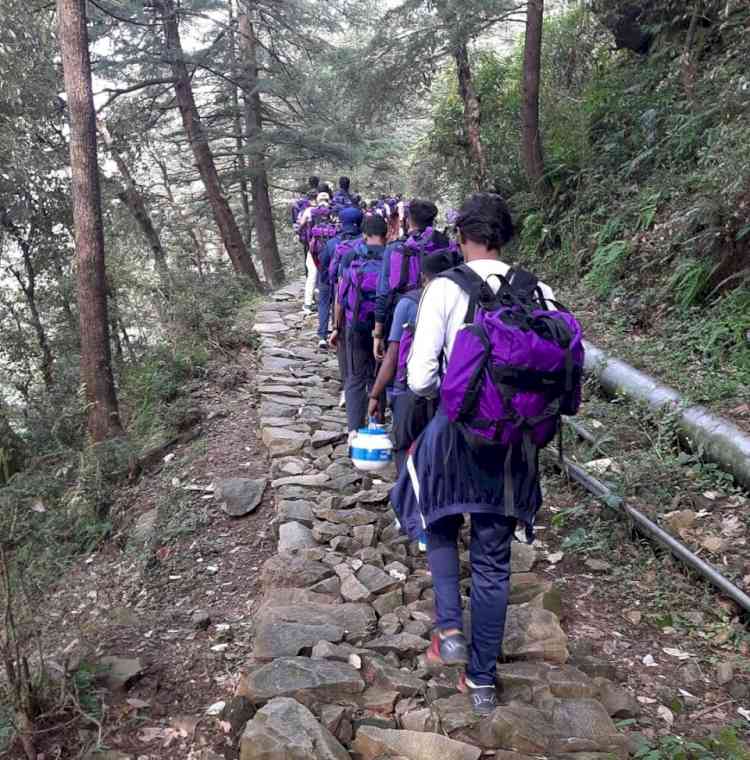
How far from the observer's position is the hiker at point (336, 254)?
6832mm

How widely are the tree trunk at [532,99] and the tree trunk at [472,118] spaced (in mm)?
1607

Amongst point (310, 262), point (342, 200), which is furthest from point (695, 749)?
point (342, 200)

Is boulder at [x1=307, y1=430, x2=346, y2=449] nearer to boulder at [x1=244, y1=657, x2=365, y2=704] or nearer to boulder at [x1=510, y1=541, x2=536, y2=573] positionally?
boulder at [x1=510, y1=541, x2=536, y2=573]

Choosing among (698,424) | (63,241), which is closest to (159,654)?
(698,424)

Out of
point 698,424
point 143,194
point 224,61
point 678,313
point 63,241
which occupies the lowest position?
point 698,424

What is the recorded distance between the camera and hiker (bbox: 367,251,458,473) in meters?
3.43

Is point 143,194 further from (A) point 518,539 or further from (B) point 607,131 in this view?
(A) point 518,539

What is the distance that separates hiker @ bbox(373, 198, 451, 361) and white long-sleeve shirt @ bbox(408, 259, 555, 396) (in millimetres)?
2162

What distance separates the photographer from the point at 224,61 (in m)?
16.5

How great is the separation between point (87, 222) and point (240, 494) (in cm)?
384

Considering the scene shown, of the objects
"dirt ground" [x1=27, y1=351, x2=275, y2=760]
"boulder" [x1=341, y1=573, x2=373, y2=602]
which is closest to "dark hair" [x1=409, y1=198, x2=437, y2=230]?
"dirt ground" [x1=27, y1=351, x2=275, y2=760]

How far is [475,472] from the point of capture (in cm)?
293

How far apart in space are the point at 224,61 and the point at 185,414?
12000 millimetres

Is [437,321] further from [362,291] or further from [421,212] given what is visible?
[362,291]
